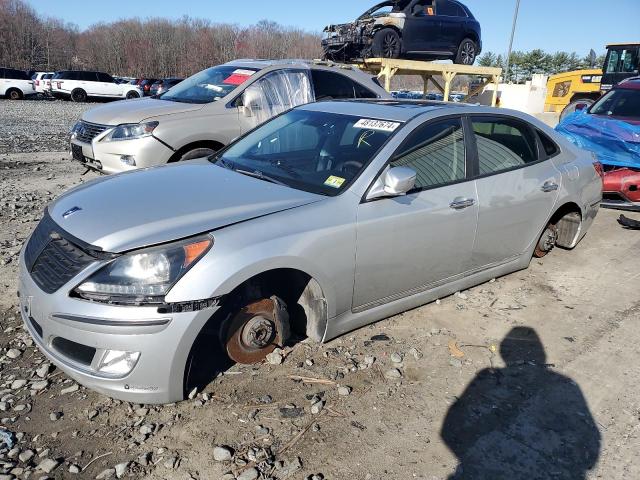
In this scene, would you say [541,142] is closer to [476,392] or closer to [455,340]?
[455,340]

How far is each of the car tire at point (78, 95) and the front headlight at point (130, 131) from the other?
87.2 ft

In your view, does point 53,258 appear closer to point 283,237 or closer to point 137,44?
point 283,237

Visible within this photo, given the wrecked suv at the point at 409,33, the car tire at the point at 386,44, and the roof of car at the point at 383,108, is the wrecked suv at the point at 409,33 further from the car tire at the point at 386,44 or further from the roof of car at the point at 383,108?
the roof of car at the point at 383,108

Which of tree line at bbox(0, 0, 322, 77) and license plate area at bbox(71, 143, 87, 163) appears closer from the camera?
license plate area at bbox(71, 143, 87, 163)

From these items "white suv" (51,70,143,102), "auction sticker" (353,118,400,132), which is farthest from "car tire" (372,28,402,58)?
"white suv" (51,70,143,102)

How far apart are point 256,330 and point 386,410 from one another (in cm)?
87

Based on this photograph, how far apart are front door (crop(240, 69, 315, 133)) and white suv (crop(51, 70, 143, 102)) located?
24510 mm

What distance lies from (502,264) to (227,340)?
2514 mm

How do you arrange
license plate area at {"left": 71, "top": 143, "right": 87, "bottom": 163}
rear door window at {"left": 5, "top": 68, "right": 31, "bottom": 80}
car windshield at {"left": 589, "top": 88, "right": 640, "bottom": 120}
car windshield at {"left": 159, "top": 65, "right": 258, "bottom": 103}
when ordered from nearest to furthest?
1. license plate area at {"left": 71, "top": 143, "right": 87, "bottom": 163}
2. car windshield at {"left": 159, "top": 65, "right": 258, "bottom": 103}
3. car windshield at {"left": 589, "top": 88, "right": 640, "bottom": 120}
4. rear door window at {"left": 5, "top": 68, "right": 31, "bottom": 80}

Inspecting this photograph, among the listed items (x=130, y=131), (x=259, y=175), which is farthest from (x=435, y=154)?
(x=130, y=131)

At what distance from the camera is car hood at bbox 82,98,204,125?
228 inches

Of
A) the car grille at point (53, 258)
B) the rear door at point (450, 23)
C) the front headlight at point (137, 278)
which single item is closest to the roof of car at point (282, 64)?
the car grille at point (53, 258)

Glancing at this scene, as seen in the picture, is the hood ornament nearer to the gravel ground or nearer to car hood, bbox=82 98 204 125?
car hood, bbox=82 98 204 125

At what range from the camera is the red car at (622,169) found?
266 inches
